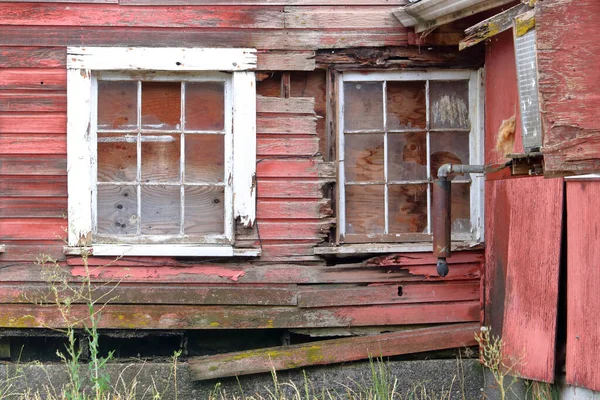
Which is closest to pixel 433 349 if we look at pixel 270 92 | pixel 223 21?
pixel 270 92

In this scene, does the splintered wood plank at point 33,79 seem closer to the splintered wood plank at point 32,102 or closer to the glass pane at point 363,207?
the splintered wood plank at point 32,102

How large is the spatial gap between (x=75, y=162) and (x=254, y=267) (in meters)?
1.39

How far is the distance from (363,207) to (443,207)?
Result: 2.42 feet

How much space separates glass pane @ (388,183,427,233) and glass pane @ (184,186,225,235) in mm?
Answer: 1180

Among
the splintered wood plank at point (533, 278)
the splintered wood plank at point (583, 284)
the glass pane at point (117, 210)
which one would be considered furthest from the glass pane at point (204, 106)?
the splintered wood plank at point (583, 284)

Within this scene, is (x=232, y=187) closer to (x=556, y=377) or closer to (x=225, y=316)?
(x=225, y=316)

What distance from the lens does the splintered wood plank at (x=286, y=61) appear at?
5145 millimetres

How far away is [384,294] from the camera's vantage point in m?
5.25

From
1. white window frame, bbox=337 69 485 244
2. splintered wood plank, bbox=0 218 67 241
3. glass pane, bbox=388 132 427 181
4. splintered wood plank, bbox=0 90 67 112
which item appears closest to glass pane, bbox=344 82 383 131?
white window frame, bbox=337 69 485 244

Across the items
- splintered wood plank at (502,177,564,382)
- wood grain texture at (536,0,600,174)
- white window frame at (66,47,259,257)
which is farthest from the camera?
white window frame at (66,47,259,257)

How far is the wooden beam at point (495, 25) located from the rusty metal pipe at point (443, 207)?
76cm

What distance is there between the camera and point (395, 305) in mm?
5266

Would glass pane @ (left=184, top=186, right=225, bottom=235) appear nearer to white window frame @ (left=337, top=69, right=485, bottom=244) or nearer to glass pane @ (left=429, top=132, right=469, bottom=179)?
white window frame @ (left=337, top=69, right=485, bottom=244)

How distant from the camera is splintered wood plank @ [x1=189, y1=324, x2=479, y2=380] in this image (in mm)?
5047
